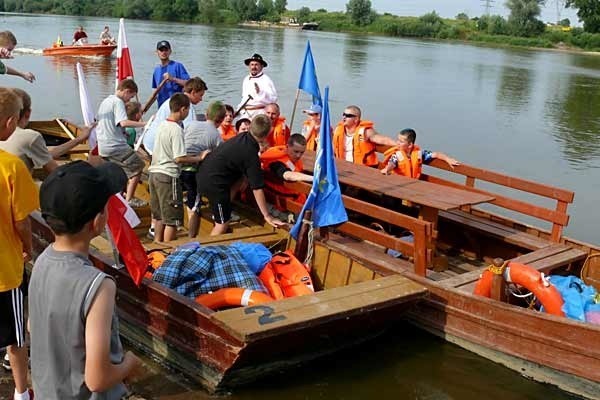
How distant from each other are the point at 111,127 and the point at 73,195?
5.54 m

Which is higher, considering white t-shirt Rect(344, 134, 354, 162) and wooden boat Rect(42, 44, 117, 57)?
wooden boat Rect(42, 44, 117, 57)

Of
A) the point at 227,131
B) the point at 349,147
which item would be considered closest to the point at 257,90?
the point at 227,131

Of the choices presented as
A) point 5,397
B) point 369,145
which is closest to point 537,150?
point 369,145

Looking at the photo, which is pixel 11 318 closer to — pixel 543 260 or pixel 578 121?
pixel 543 260

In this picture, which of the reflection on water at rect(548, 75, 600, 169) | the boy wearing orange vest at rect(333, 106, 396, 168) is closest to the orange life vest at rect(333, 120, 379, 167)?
the boy wearing orange vest at rect(333, 106, 396, 168)

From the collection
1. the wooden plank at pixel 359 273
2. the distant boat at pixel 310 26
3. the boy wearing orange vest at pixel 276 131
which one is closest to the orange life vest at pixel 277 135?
the boy wearing orange vest at pixel 276 131

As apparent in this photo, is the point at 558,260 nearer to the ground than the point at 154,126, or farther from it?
nearer to the ground

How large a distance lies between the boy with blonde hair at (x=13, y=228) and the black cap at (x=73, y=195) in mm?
1410

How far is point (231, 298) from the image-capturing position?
5246 mm

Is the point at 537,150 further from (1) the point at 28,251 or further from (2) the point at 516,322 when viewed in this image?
(1) the point at 28,251

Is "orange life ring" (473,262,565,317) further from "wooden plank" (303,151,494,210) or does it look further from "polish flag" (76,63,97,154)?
"polish flag" (76,63,97,154)

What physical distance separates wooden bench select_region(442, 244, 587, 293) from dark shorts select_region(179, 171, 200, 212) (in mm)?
2730

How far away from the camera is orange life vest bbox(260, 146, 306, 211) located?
22.6 feet

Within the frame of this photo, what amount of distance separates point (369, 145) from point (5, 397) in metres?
5.00
